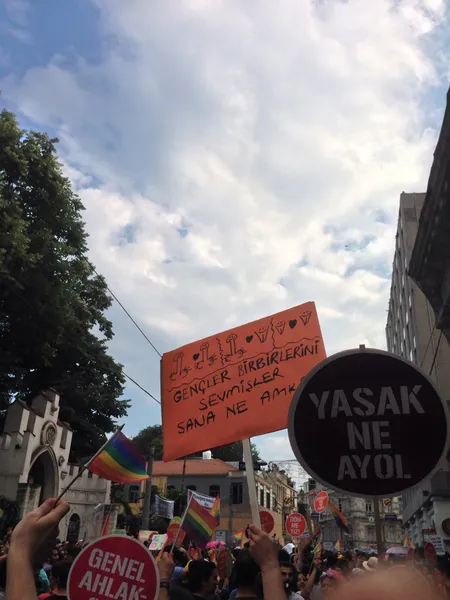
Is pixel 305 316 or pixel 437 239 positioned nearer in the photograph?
pixel 305 316

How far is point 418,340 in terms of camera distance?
26.2m

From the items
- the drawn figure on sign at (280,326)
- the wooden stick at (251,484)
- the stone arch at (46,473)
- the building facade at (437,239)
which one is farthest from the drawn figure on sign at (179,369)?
the stone arch at (46,473)

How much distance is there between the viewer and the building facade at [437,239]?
11.2m

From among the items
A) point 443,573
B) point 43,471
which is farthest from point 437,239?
point 43,471

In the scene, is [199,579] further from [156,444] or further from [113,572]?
[156,444]

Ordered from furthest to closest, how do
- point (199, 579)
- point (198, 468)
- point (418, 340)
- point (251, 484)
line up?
point (198, 468) < point (418, 340) < point (199, 579) < point (251, 484)

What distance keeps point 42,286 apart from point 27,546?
1954 centimetres

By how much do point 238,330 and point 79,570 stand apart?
2432mm

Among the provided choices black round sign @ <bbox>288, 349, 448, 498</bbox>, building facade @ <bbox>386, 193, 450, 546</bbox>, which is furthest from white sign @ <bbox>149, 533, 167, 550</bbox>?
black round sign @ <bbox>288, 349, 448, 498</bbox>

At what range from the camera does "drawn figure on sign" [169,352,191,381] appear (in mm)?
4965

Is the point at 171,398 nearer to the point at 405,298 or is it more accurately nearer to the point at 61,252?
the point at 61,252

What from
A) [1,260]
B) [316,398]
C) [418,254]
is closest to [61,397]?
[1,260]

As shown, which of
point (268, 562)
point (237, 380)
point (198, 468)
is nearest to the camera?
point (268, 562)

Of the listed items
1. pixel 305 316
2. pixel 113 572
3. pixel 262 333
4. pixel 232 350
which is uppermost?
pixel 305 316
